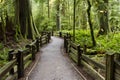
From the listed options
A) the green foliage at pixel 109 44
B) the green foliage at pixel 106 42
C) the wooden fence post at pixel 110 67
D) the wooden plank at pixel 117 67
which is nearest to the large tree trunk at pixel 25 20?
the green foliage at pixel 106 42

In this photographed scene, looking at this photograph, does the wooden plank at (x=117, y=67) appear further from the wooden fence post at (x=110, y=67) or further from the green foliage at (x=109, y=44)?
the green foliage at (x=109, y=44)

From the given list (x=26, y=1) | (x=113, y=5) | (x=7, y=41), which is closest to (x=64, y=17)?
(x=113, y=5)

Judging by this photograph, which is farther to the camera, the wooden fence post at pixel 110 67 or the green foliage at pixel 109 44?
the green foliage at pixel 109 44

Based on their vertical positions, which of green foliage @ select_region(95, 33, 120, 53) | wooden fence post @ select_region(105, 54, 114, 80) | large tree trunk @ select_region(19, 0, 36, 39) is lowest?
green foliage @ select_region(95, 33, 120, 53)

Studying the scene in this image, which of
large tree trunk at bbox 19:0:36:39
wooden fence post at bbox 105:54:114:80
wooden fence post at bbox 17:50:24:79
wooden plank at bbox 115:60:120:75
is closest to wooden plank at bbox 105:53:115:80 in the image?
wooden fence post at bbox 105:54:114:80

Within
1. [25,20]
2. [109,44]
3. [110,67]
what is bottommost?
[109,44]

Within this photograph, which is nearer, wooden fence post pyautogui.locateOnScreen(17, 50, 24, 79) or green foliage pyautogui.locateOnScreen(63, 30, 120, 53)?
wooden fence post pyautogui.locateOnScreen(17, 50, 24, 79)

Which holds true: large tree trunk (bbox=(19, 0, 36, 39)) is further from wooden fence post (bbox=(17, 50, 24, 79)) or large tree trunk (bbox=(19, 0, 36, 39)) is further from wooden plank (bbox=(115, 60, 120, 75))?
wooden plank (bbox=(115, 60, 120, 75))

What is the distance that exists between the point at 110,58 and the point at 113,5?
2842 centimetres

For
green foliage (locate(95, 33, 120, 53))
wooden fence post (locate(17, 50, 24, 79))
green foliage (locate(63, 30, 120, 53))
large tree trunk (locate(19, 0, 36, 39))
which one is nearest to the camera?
wooden fence post (locate(17, 50, 24, 79))

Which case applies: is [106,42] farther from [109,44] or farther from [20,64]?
[20,64]

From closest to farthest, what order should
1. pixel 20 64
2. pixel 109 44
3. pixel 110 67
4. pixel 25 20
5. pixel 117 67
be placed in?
pixel 117 67 → pixel 110 67 → pixel 20 64 → pixel 109 44 → pixel 25 20

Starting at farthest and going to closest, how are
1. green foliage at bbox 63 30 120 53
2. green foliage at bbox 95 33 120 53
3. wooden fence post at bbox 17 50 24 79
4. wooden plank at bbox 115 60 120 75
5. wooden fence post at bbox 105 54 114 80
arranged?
1. green foliage at bbox 63 30 120 53
2. green foliage at bbox 95 33 120 53
3. wooden fence post at bbox 17 50 24 79
4. wooden fence post at bbox 105 54 114 80
5. wooden plank at bbox 115 60 120 75

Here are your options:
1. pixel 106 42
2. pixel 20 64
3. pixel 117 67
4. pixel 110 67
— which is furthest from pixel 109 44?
pixel 117 67
